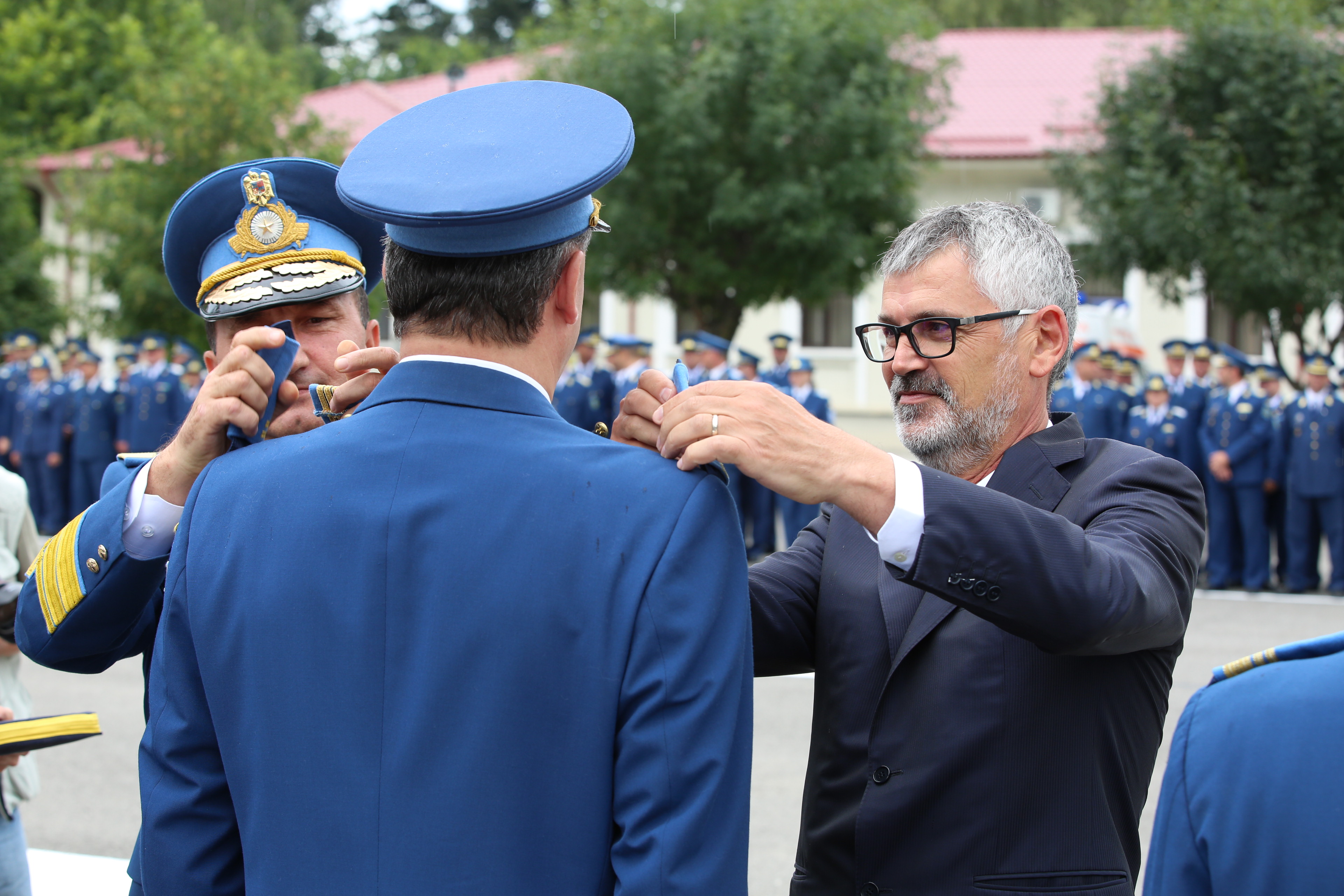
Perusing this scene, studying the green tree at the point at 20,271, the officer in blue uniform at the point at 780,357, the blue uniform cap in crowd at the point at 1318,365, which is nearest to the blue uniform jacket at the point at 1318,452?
the blue uniform cap in crowd at the point at 1318,365

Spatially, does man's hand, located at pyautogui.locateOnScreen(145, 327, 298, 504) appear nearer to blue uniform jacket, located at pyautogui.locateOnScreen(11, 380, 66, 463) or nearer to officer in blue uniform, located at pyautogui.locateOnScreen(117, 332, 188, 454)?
officer in blue uniform, located at pyautogui.locateOnScreen(117, 332, 188, 454)

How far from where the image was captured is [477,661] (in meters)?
1.42

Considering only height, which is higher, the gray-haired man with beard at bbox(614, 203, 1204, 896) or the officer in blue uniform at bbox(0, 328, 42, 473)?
the gray-haired man with beard at bbox(614, 203, 1204, 896)

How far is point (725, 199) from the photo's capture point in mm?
15664

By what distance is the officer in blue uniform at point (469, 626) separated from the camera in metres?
1.42

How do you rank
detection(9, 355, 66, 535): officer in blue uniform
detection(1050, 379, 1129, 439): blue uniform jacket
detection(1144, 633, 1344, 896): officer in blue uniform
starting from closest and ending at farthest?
1. detection(1144, 633, 1344, 896): officer in blue uniform
2. detection(1050, 379, 1129, 439): blue uniform jacket
3. detection(9, 355, 66, 535): officer in blue uniform

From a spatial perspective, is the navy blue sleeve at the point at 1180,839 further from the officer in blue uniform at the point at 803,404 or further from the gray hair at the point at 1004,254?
the officer in blue uniform at the point at 803,404

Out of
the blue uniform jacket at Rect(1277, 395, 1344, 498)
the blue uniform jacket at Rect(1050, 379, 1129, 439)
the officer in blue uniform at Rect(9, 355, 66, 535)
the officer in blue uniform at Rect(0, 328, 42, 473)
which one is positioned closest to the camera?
the blue uniform jacket at Rect(1277, 395, 1344, 498)

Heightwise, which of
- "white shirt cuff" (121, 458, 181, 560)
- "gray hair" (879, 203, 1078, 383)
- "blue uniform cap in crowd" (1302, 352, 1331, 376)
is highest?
"gray hair" (879, 203, 1078, 383)

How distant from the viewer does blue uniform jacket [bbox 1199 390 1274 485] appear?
11.5 metres

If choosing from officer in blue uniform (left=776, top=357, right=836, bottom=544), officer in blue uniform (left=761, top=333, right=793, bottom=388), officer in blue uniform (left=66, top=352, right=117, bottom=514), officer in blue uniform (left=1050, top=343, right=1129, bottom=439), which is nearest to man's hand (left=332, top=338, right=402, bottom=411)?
officer in blue uniform (left=776, top=357, right=836, bottom=544)

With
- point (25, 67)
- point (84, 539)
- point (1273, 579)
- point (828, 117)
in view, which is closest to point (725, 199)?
point (828, 117)

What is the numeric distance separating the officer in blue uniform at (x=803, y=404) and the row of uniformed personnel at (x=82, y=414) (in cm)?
686

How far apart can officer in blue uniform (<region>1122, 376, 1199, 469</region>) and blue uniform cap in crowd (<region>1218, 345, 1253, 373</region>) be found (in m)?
0.61
